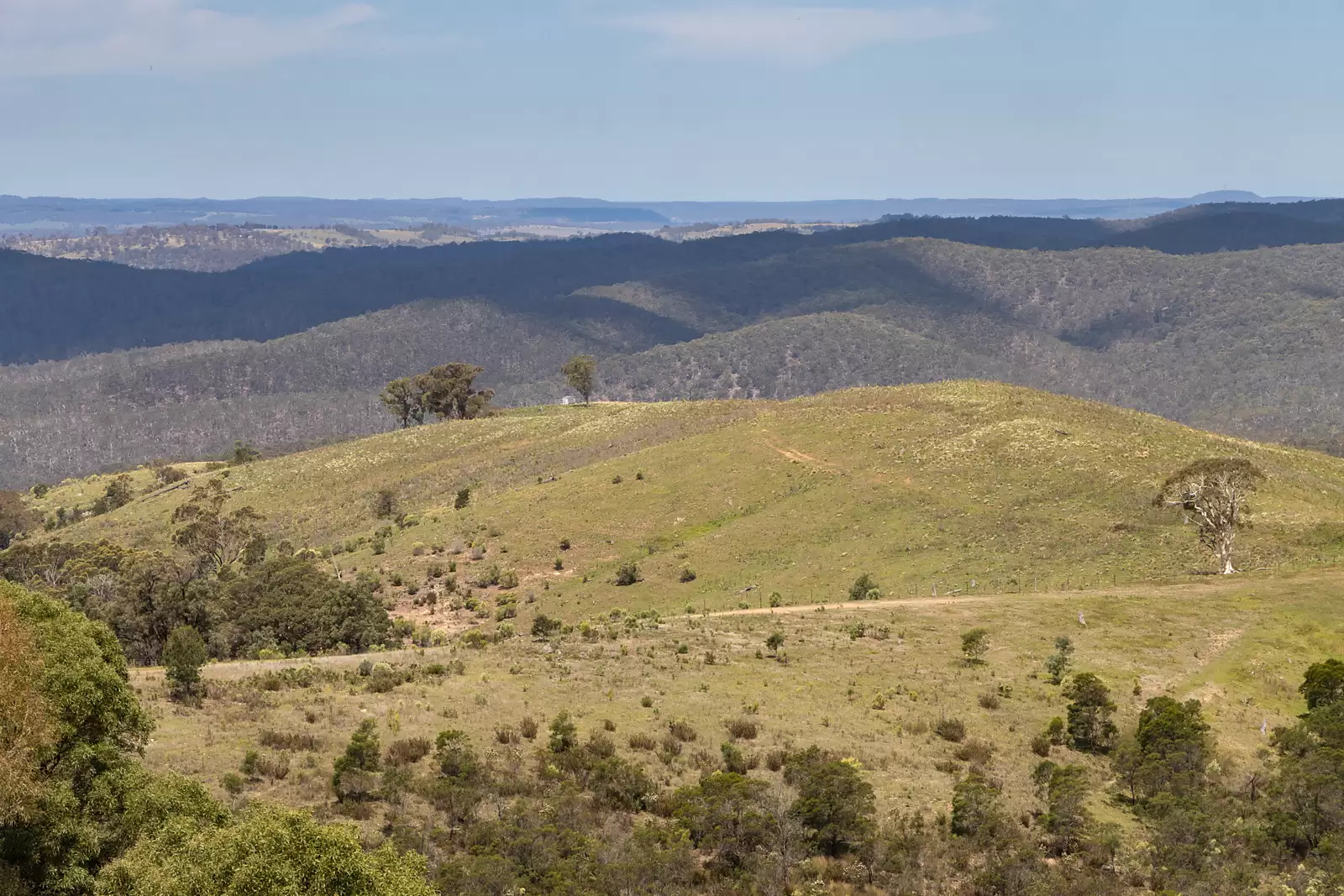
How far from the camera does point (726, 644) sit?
40594mm

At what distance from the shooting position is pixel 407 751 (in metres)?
27.2

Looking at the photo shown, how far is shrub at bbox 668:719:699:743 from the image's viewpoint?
3016 centimetres

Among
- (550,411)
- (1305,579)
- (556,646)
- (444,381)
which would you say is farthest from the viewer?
(444,381)

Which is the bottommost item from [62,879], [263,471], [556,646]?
[263,471]

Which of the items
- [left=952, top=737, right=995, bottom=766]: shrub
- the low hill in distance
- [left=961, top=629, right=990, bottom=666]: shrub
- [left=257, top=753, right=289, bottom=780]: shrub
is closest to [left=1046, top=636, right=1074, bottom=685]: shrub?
the low hill in distance

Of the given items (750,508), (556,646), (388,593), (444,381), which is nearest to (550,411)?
(444,381)

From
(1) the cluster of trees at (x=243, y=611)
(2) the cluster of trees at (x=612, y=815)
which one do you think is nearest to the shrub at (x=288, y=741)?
(2) the cluster of trees at (x=612, y=815)

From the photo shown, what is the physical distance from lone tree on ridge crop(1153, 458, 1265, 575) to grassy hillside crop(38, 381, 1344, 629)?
4.57 ft

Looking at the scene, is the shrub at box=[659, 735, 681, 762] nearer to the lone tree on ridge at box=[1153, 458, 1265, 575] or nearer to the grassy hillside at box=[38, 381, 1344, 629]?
the grassy hillside at box=[38, 381, 1344, 629]

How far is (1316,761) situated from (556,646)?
2454 centimetres

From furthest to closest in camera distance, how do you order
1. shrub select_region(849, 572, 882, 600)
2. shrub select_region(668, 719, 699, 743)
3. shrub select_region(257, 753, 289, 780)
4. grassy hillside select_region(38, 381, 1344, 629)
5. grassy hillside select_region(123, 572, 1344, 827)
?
grassy hillside select_region(38, 381, 1344, 629) → shrub select_region(849, 572, 882, 600) → shrub select_region(668, 719, 699, 743) → grassy hillside select_region(123, 572, 1344, 827) → shrub select_region(257, 753, 289, 780)

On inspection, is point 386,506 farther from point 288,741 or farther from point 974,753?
point 974,753

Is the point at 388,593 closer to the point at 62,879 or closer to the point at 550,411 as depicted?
the point at 62,879

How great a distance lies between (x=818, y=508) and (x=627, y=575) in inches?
599
